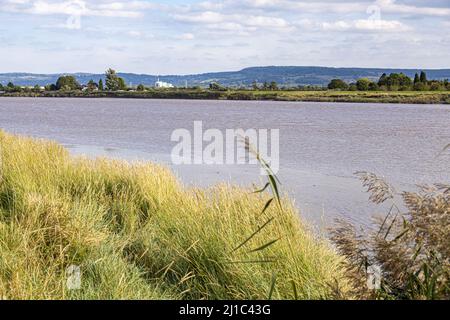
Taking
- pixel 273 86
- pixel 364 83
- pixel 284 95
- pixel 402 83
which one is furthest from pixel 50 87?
pixel 402 83

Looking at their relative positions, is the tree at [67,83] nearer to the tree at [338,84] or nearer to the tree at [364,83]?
the tree at [338,84]

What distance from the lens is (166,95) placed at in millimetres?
85438

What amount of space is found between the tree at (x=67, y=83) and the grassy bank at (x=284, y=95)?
4.52ft

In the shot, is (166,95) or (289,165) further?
(166,95)

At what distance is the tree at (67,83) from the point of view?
72.4 metres

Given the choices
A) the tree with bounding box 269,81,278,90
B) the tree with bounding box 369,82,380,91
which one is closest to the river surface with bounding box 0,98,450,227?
the tree with bounding box 369,82,380,91

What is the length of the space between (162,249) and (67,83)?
2877 inches

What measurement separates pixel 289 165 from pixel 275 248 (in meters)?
10.4

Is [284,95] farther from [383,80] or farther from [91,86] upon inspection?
[91,86]

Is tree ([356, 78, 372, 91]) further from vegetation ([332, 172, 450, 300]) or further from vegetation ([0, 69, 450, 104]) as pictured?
vegetation ([332, 172, 450, 300])

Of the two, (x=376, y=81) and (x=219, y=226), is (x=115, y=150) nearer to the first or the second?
(x=219, y=226)

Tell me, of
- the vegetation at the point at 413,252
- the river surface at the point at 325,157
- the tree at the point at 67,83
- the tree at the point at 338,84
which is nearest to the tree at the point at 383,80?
the tree at the point at 338,84
